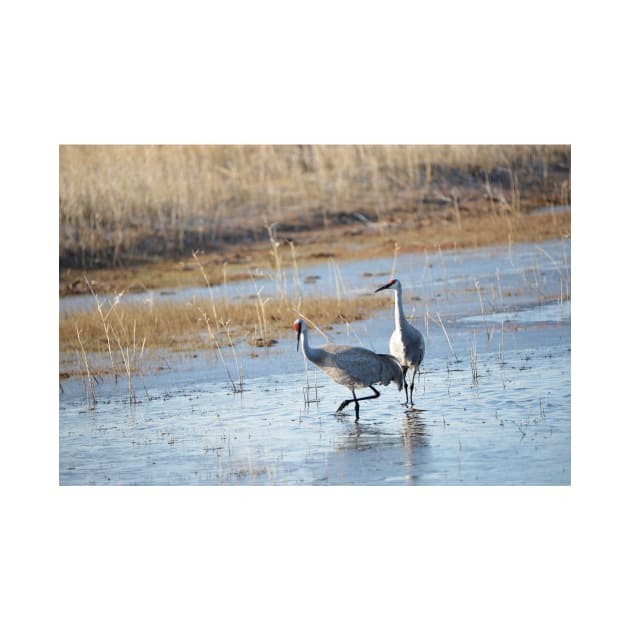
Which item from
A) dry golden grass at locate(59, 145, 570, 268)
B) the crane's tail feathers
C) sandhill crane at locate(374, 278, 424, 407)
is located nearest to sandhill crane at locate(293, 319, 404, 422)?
the crane's tail feathers

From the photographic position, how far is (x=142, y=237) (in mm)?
10031

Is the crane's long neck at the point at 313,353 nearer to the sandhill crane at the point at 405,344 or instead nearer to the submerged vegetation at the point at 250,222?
the sandhill crane at the point at 405,344

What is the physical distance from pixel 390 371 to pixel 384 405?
0.42 metres

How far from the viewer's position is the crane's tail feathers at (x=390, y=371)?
8.41 meters

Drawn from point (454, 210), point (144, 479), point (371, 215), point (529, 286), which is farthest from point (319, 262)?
point (144, 479)

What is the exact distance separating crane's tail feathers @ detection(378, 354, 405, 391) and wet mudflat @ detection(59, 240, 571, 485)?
0.26 m

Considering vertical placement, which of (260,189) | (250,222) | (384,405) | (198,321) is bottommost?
(384,405)

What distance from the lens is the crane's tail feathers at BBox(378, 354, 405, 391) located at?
8.41 meters

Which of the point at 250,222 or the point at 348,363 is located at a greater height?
the point at 250,222

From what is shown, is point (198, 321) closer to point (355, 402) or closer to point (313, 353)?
point (313, 353)

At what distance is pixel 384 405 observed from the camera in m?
8.75

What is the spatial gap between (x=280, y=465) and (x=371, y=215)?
3.54 m

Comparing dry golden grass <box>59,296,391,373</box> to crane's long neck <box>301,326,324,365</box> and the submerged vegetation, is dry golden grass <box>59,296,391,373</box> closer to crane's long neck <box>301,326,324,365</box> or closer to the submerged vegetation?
the submerged vegetation

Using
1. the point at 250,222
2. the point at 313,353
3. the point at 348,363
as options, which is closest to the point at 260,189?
the point at 250,222
